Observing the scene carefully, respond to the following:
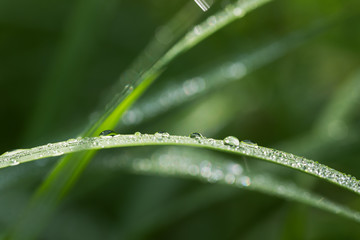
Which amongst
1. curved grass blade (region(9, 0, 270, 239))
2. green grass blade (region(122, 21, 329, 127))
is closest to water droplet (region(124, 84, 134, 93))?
curved grass blade (region(9, 0, 270, 239))

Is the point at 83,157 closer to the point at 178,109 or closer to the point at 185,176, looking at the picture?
the point at 185,176

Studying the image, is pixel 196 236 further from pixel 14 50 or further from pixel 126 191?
pixel 14 50

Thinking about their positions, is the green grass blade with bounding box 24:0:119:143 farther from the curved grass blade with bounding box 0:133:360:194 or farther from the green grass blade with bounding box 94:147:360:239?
the curved grass blade with bounding box 0:133:360:194

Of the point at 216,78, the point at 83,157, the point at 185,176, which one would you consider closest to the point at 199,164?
the point at 185,176

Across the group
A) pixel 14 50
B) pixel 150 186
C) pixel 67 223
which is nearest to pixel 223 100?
pixel 150 186

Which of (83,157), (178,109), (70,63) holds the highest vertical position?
(70,63)
